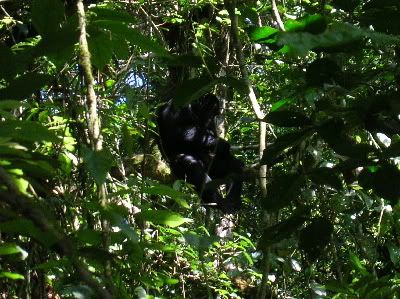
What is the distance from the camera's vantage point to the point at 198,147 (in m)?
5.07

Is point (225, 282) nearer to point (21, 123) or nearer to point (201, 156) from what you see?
point (201, 156)

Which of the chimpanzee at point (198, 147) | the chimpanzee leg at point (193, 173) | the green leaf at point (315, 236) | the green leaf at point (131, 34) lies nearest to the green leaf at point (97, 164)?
the green leaf at point (131, 34)

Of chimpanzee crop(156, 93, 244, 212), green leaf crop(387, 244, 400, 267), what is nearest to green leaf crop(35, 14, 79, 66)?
green leaf crop(387, 244, 400, 267)

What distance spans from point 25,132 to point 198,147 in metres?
4.23

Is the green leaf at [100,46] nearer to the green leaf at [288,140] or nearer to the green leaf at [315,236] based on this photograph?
the green leaf at [288,140]

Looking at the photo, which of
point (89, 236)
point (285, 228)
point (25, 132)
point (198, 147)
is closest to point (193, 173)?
point (198, 147)

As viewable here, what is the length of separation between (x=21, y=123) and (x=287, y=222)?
2.62ft

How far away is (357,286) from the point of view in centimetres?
226

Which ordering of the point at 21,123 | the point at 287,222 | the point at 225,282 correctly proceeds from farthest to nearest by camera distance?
the point at 225,282 → the point at 287,222 → the point at 21,123

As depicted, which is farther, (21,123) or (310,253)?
(310,253)

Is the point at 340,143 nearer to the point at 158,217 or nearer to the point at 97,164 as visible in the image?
the point at 158,217

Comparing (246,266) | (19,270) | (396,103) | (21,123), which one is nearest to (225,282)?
(246,266)

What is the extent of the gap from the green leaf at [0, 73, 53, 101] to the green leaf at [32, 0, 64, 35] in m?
0.08

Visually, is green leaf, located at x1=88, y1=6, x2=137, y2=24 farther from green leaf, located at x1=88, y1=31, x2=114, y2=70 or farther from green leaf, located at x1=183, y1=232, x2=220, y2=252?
green leaf, located at x1=183, y1=232, x2=220, y2=252
